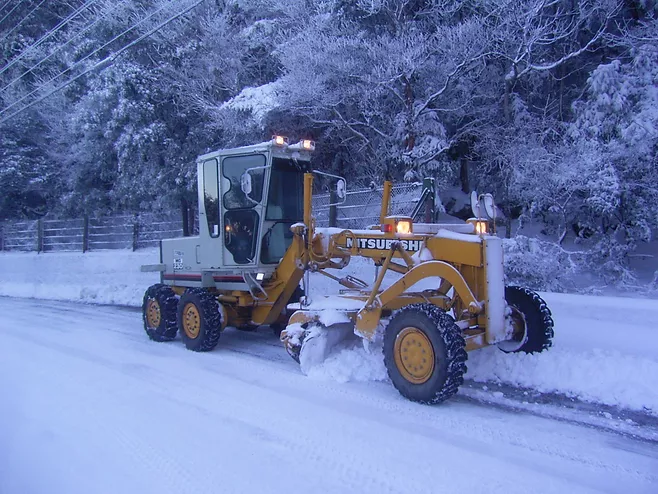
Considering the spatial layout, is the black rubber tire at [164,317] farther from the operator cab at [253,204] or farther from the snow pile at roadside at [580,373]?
the snow pile at roadside at [580,373]

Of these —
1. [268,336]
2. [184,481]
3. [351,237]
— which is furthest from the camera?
[268,336]

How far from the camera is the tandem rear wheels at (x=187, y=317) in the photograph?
22.8 feet

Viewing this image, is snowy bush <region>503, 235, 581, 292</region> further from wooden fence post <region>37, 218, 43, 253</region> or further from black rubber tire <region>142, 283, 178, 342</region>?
wooden fence post <region>37, 218, 43, 253</region>

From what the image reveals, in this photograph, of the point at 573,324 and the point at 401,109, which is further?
the point at 401,109

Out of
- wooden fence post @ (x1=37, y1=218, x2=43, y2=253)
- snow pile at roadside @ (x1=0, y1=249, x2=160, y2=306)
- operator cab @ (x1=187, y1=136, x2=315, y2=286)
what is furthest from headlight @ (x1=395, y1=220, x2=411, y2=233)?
wooden fence post @ (x1=37, y1=218, x2=43, y2=253)

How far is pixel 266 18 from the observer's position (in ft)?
46.4

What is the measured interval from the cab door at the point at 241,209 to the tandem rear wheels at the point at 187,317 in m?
0.67

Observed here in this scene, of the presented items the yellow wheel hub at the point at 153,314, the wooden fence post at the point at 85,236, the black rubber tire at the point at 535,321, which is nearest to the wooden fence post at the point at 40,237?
the wooden fence post at the point at 85,236

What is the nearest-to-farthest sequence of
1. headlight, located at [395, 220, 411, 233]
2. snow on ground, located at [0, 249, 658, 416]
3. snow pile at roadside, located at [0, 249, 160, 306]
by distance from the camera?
snow on ground, located at [0, 249, 658, 416], headlight, located at [395, 220, 411, 233], snow pile at roadside, located at [0, 249, 160, 306]

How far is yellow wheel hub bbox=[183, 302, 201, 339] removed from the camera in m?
7.13

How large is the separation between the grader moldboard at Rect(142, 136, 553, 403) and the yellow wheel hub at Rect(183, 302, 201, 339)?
0.02 m

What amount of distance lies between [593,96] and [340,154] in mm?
5924

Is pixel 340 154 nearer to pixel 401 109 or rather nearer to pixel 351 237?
pixel 401 109

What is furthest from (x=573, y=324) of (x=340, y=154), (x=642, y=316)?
(x=340, y=154)
